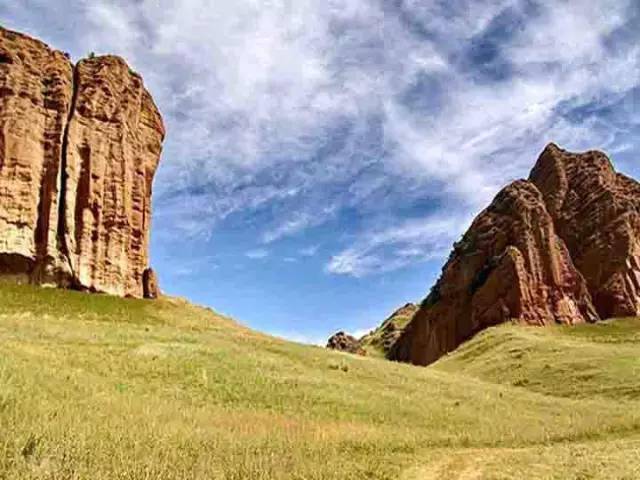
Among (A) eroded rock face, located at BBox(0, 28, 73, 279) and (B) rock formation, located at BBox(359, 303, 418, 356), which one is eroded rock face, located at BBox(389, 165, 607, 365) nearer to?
(B) rock formation, located at BBox(359, 303, 418, 356)

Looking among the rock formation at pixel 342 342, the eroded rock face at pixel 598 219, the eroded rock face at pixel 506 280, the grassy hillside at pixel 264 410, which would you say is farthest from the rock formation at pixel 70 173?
the rock formation at pixel 342 342

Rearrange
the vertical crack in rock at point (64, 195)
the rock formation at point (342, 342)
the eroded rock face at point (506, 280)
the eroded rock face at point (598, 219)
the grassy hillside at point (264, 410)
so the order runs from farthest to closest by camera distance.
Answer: the rock formation at point (342, 342) < the eroded rock face at point (598, 219) < the eroded rock face at point (506, 280) < the vertical crack in rock at point (64, 195) < the grassy hillside at point (264, 410)

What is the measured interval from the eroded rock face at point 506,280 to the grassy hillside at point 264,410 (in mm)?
26625

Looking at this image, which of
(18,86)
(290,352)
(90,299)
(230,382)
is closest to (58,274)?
(90,299)

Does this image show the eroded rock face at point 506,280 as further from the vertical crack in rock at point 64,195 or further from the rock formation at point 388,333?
the vertical crack in rock at point 64,195

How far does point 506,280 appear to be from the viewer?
80.6m

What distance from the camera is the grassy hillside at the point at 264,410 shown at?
37.3 feet

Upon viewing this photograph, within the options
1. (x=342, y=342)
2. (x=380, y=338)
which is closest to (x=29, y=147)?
(x=380, y=338)

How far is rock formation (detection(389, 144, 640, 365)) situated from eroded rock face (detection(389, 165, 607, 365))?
0.47 ft

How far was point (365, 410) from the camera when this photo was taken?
25250mm

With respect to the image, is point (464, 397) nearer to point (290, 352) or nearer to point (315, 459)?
point (290, 352)

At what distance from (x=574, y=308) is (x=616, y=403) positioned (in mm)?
46992

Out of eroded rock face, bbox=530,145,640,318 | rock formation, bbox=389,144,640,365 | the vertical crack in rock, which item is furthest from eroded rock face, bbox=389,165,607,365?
the vertical crack in rock

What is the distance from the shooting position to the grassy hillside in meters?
11.4
